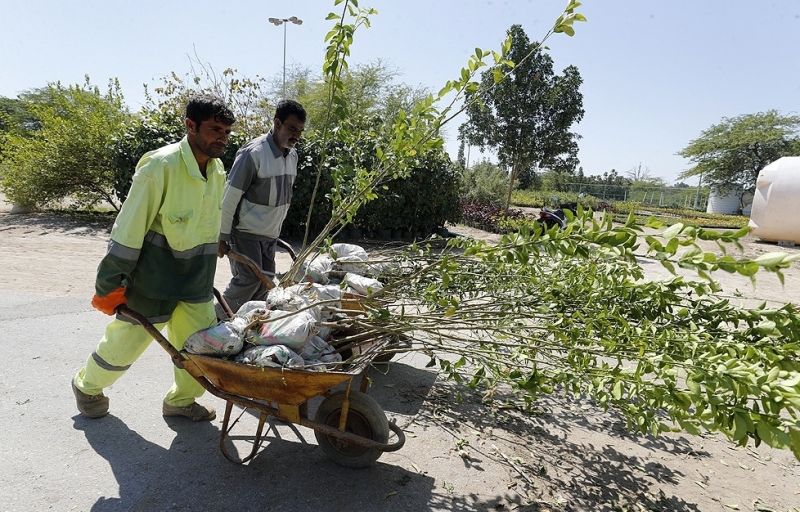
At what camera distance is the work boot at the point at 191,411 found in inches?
119

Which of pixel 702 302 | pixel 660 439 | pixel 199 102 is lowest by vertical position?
pixel 660 439

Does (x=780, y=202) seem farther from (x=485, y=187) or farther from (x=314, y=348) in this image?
(x=314, y=348)

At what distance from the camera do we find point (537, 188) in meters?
36.0

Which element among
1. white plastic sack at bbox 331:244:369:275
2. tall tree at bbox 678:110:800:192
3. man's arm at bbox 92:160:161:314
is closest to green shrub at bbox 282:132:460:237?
white plastic sack at bbox 331:244:369:275

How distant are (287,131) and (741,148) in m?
39.1

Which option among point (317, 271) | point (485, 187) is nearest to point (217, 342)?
point (317, 271)

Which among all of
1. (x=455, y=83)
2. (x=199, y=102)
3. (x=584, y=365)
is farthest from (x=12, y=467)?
(x=455, y=83)

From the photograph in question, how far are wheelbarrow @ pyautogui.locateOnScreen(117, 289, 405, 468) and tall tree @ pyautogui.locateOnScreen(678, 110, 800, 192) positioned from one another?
127 feet

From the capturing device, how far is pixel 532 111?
50.0ft

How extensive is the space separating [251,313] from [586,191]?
127ft

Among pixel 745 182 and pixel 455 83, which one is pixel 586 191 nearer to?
pixel 745 182

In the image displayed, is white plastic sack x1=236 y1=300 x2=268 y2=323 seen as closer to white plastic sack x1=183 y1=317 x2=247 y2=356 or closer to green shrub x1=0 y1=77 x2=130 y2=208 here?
white plastic sack x1=183 y1=317 x2=247 y2=356

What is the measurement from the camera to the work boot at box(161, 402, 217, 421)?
3.01 meters

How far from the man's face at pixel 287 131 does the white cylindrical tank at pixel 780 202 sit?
17.1 metres
